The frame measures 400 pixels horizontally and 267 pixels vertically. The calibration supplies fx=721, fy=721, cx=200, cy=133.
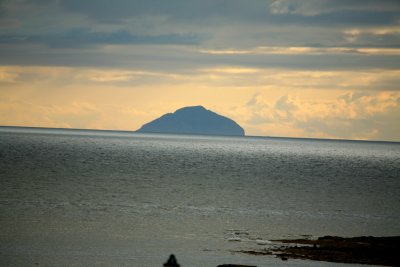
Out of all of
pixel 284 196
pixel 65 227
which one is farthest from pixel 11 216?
pixel 284 196

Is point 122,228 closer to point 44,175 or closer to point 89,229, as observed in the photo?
point 89,229

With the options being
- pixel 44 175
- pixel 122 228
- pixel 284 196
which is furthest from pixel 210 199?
pixel 44 175

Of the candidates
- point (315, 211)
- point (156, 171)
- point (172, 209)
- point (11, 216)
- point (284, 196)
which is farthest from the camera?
point (156, 171)

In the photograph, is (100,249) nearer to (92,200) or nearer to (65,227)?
(65,227)

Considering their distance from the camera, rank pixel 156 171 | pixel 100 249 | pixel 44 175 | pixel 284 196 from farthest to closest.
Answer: pixel 156 171
pixel 44 175
pixel 284 196
pixel 100 249

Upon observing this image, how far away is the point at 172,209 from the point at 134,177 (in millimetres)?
45687

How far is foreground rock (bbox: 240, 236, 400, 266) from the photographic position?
46438 millimetres

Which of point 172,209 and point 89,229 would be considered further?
point 172,209

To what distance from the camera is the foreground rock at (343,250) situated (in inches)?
1828

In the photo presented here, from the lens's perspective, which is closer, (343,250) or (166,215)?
(343,250)

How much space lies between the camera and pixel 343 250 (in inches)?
1940

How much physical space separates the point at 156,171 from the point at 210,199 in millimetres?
52297

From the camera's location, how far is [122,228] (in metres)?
57.4

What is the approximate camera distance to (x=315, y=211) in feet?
252
